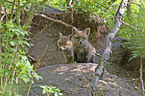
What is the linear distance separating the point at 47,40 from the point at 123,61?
3.37 metres

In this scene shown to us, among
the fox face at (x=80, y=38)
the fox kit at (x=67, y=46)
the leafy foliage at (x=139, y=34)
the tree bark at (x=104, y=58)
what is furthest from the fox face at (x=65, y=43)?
the leafy foliage at (x=139, y=34)

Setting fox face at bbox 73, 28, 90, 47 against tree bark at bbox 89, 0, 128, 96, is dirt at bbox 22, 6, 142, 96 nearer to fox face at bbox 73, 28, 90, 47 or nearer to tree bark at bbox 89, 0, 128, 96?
tree bark at bbox 89, 0, 128, 96

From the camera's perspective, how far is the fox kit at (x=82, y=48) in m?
6.12

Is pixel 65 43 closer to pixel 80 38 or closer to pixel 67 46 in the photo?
pixel 67 46

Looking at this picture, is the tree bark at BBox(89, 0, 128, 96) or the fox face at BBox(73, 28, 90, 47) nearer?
the tree bark at BBox(89, 0, 128, 96)

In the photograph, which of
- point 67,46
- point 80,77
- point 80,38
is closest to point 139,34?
point 80,38

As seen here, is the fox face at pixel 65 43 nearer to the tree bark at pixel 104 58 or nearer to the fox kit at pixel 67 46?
the fox kit at pixel 67 46

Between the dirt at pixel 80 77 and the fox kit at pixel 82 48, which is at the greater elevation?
the fox kit at pixel 82 48

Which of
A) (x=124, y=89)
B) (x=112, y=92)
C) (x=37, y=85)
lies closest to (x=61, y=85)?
(x=37, y=85)

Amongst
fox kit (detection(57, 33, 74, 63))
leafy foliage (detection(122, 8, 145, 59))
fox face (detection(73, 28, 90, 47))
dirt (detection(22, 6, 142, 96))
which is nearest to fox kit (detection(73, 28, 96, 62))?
fox face (detection(73, 28, 90, 47))

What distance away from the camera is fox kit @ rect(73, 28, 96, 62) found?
612 centimetres

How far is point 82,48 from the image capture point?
6.21m

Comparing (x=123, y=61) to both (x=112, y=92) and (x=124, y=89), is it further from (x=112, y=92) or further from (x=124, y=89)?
(x=112, y=92)

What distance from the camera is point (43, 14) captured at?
7.50m
